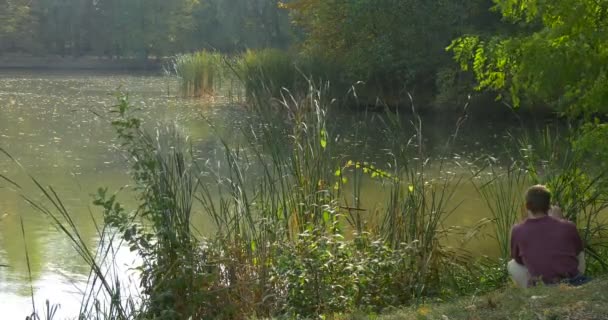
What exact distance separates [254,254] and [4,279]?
3139mm

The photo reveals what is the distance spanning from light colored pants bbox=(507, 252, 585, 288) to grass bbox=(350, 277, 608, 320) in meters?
0.58

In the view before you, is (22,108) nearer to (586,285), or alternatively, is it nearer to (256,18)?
(586,285)

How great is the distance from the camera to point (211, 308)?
20.6 ft

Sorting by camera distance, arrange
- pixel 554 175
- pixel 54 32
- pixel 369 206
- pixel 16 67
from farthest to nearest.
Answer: pixel 54 32, pixel 16 67, pixel 369 206, pixel 554 175

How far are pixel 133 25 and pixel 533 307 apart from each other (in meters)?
64.9

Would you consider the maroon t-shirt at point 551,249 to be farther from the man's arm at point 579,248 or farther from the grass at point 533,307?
the grass at point 533,307

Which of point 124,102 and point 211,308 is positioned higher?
point 124,102

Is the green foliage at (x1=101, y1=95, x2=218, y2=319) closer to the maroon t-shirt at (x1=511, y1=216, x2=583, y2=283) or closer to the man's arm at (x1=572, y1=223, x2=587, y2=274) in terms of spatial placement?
the maroon t-shirt at (x1=511, y1=216, x2=583, y2=283)

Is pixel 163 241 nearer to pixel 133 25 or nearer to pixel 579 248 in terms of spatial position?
pixel 579 248

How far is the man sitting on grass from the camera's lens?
595cm

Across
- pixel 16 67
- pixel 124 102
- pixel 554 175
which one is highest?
pixel 124 102

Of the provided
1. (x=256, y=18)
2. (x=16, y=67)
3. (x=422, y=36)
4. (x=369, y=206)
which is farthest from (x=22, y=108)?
(x=256, y=18)

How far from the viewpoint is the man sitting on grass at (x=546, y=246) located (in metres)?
5.95

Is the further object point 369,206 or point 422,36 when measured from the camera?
point 422,36
